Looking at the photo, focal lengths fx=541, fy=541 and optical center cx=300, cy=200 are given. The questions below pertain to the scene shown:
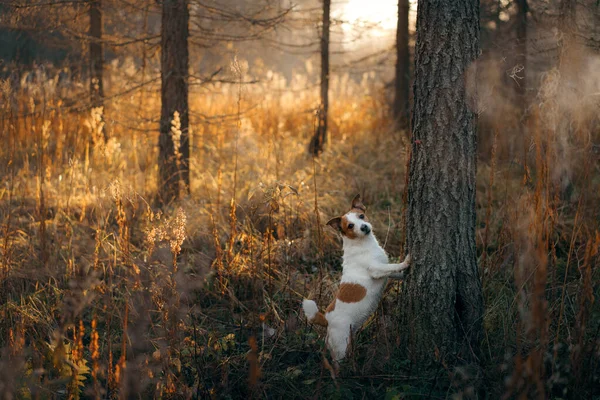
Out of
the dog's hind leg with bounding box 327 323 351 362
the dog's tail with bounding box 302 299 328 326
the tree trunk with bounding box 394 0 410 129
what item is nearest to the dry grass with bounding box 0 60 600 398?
the dog's hind leg with bounding box 327 323 351 362

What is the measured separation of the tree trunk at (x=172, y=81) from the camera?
17.7ft

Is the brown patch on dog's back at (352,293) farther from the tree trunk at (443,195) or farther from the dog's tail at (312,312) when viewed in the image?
the tree trunk at (443,195)

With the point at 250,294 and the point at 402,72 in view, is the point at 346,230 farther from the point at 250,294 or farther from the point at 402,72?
the point at 402,72

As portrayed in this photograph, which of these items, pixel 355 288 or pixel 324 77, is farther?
pixel 324 77

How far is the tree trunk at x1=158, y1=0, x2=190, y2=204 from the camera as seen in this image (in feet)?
17.7

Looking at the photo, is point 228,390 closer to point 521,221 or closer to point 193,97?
point 521,221

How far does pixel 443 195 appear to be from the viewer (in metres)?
2.58

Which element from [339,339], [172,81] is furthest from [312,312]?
[172,81]

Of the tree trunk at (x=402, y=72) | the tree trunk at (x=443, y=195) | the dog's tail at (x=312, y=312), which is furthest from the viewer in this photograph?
the tree trunk at (x=402, y=72)

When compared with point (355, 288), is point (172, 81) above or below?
above

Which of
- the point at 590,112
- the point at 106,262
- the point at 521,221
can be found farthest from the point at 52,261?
the point at 590,112

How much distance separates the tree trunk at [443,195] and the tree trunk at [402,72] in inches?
225

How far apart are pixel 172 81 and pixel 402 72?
4.42m

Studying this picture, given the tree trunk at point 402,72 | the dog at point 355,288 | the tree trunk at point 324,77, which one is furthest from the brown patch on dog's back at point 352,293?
the tree trunk at point 402,72
